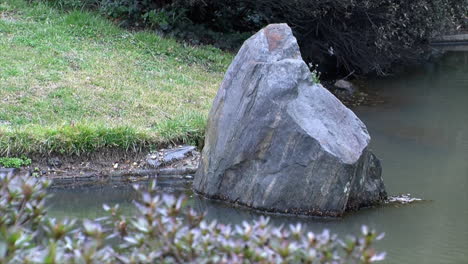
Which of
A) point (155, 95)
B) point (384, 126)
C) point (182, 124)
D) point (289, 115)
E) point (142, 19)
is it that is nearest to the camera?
point (289, 115)

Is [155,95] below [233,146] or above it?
below

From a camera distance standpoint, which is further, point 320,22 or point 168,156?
point 320,22

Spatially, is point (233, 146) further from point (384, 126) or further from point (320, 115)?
point (384, 126)

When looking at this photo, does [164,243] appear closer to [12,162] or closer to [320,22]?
[12,162]

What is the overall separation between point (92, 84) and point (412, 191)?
448 centimetres

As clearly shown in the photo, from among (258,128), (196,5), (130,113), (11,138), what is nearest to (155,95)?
(130,113)

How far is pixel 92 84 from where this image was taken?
32.2 ft

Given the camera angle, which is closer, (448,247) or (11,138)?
(448,247)

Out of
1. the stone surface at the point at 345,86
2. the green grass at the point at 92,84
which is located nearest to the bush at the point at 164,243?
the green grass at the point at 92,84

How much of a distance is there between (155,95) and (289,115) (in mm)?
3326

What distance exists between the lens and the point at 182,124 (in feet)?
28.4

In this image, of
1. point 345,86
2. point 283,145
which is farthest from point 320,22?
point 283,145

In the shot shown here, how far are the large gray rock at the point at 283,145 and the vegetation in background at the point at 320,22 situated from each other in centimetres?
605

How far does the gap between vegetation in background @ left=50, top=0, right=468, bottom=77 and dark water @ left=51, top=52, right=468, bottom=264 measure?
1.74 meters
